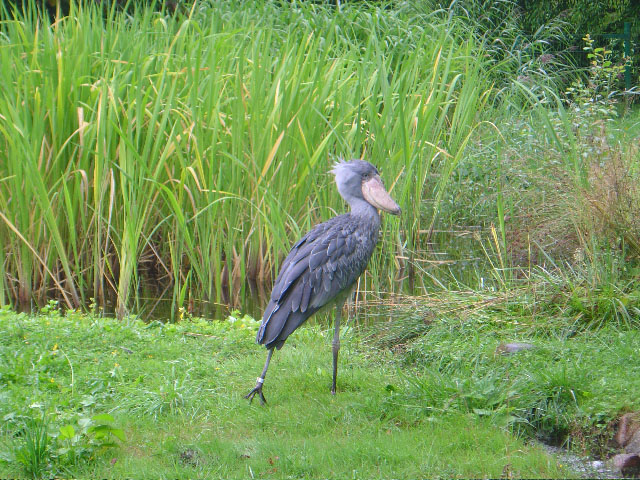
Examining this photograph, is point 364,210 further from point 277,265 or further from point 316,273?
point 277,265

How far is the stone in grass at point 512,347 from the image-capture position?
4465 mm

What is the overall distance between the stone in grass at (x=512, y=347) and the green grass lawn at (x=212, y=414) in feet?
1.82

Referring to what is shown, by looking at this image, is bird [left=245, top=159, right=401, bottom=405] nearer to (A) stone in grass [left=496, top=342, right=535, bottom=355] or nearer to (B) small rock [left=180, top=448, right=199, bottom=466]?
(B) small rock [left=180, top=448, right=199, bottom=466]

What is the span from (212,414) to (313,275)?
2.95 ft

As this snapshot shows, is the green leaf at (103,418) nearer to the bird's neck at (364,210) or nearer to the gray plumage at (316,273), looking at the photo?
the gray plumage at (316,273)

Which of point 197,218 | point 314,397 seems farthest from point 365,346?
point 197,218

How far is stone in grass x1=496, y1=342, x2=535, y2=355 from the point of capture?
446cm

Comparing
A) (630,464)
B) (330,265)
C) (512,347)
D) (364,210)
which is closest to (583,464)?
(630,464)

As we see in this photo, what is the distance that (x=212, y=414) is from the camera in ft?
12.9

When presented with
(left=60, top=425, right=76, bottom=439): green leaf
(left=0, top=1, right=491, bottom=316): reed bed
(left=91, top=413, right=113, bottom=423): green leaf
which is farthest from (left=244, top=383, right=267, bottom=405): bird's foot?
(left=0, top=1, right=491, bottom=316): reed bed

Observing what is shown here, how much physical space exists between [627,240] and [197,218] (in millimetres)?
3346

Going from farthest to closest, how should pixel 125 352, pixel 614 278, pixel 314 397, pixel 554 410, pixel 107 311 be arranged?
pixel 107 311 < pixel 614 278 < pixel 125 352 < pixel 314 397 < pixel 554 410

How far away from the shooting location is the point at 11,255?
22.1 ft

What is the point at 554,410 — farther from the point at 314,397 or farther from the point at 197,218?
the point at 197,218
